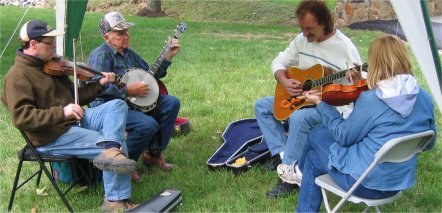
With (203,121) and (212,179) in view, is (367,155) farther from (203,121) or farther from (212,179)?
(203,121)

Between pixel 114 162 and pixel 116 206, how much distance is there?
423mm

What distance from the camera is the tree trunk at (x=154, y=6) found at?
1688 centimetres

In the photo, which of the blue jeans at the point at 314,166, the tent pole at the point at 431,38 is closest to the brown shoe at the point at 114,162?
the blue jeans at the point at 314,166

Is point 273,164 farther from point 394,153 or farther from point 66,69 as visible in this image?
point 66,69

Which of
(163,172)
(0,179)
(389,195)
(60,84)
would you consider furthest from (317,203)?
(0,179)

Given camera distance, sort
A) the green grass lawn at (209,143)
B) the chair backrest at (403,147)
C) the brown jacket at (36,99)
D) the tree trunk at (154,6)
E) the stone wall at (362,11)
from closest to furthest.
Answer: the chair backrest at (403,147) < the brown jacket at (36,99) < the green grass lawn at (209,143) < the stone wall at (362,11) < the tree trunk at (154,6)

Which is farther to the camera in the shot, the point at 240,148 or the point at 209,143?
the point at 209,143

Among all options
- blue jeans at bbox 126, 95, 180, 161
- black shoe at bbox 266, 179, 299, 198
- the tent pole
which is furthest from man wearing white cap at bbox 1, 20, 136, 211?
Result: the tent pole

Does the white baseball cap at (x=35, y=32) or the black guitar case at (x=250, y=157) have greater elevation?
the white baseball cap at (x=35, y=32)

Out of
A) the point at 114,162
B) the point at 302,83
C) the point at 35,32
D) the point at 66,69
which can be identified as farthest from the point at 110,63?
the point at 302,83

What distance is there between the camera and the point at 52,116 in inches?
132

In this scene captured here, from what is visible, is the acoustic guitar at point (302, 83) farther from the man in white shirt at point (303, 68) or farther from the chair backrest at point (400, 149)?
the chair backrest at point (400, 149)

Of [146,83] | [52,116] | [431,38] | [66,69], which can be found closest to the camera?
[431,38]

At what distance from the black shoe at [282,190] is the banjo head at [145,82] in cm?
114
